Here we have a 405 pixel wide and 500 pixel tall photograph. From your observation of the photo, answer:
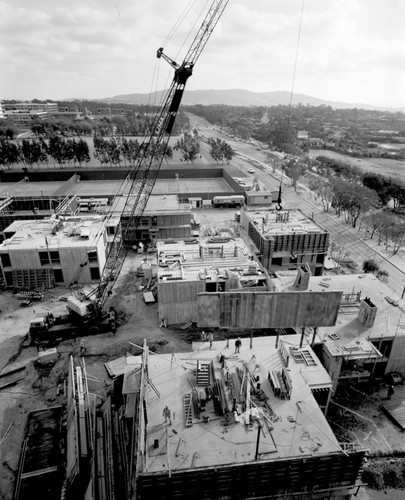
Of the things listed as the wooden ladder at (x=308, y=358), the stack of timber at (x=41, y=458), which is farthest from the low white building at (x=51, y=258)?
the wooden ladder at (x=308, y=358)

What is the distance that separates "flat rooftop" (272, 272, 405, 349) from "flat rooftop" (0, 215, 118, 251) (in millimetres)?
28176

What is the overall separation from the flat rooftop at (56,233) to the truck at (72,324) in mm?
11888

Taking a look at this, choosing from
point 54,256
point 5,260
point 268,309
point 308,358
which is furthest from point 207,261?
point 5,260

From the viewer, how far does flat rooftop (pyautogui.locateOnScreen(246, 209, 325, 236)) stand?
51.5 m

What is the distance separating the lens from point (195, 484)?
2000 cm

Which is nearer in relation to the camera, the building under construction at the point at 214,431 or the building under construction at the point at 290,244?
the building under construction at the point at 214,431

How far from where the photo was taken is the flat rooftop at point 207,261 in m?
41.5

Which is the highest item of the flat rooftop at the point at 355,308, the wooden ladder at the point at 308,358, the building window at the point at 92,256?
the wooden ladder at the point at 308,358

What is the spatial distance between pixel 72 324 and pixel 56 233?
18.0m

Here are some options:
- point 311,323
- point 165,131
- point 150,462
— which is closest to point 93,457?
point 150,462

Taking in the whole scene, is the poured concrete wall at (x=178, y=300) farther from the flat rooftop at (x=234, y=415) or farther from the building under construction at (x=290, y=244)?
the building under construction at (x=290, y=244)

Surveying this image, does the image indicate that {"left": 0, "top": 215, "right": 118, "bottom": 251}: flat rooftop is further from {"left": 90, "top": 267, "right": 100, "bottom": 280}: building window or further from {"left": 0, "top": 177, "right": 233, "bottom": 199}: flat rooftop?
{"left": 0, "top": 177, "right": 233, "bottom": 199}: flat rooftop

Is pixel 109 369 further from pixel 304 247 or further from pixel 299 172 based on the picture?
pixel 299 172

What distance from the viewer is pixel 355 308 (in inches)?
1468
